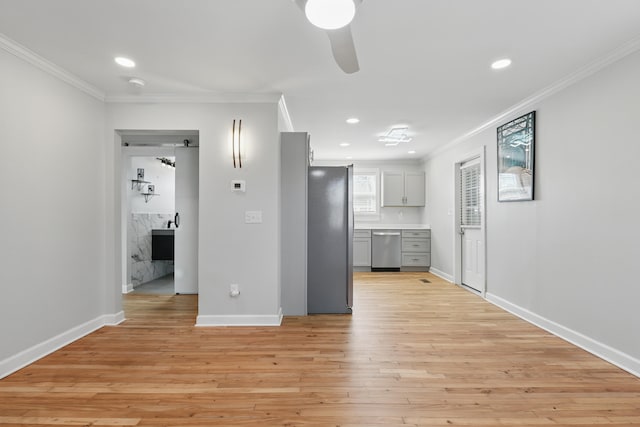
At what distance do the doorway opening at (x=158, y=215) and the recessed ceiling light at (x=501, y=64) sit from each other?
3.39 metres

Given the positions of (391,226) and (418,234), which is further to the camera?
(391,226)

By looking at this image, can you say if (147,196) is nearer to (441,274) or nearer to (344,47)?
(344,47)

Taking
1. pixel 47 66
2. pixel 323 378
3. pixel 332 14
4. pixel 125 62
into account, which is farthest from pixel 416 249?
pixel 47 66

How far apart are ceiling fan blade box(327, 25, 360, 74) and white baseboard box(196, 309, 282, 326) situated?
253 centimetres

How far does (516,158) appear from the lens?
147 inches

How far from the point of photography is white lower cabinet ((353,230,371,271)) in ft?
22.1

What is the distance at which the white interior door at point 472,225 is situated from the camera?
475 cm

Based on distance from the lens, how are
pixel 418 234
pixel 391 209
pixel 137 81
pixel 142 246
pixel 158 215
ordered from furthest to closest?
pixel 391 209
pixel 418 234
pixel 158 215
pixel 142 246
pixel 137 81

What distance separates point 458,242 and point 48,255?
538 cm

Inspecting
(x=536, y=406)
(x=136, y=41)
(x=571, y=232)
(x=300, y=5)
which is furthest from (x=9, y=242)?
(x=571, y=232)

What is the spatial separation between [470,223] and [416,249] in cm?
168

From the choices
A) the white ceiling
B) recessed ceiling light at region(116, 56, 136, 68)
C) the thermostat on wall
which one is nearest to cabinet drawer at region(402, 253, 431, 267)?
the white ceiling

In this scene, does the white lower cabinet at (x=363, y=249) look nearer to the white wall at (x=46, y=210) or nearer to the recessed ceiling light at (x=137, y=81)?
the white wall at (x=46, y=210)

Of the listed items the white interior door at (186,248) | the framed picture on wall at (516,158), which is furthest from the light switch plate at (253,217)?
the framed picture on wall at (516,158)
